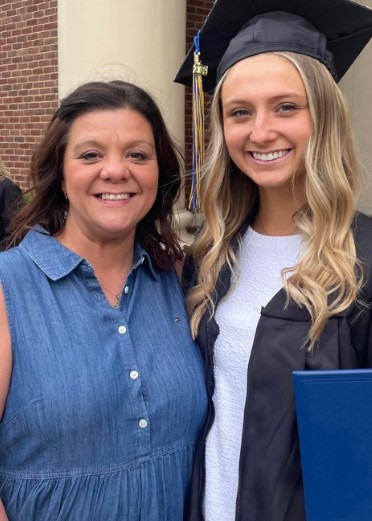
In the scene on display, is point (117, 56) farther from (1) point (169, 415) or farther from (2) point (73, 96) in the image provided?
(1) point (169, 415)

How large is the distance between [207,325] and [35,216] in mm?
628

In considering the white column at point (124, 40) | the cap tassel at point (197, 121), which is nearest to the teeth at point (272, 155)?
the cap tassel at point (197, 121)

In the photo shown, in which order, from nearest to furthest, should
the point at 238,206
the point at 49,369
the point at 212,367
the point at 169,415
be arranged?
the point at 49,369
the point at 169,415
the point at 212,367
the point at 238,206

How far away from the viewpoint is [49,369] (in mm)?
1679

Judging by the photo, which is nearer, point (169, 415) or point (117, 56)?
point (169, 415)

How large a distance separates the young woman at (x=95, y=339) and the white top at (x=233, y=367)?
0.07 meters

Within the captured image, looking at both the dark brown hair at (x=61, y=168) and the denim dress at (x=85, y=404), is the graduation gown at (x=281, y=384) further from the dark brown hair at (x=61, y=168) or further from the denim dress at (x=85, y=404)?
the dark brown hair at (x=61, y=168)

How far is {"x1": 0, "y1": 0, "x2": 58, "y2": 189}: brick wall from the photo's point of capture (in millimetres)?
7035

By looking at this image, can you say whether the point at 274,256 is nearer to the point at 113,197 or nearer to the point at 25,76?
the point at 113,197

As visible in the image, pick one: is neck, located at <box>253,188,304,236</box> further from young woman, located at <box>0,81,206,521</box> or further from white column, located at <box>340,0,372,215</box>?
white column, located at <box>340,0,372,215</box>

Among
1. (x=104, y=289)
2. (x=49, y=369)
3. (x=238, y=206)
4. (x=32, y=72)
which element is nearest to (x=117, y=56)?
(x=32, y=72)

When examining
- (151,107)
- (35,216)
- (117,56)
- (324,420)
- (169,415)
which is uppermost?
(117,56)

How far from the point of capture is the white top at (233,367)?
188 cm

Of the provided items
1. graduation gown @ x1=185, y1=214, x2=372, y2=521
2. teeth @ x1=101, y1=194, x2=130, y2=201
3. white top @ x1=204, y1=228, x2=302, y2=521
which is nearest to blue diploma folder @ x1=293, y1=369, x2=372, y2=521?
graduation gown @ x1=185, y1=214, x2=372, y2=521
